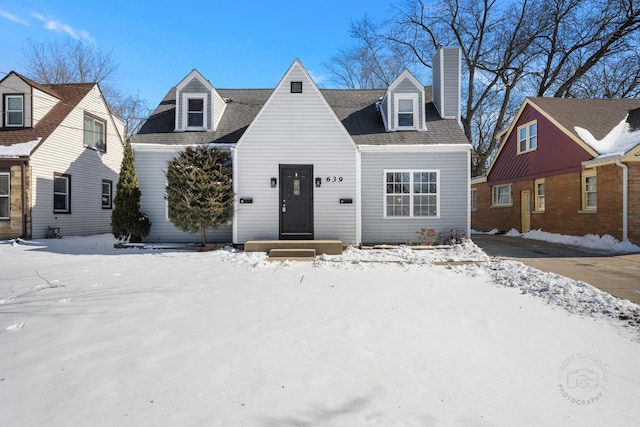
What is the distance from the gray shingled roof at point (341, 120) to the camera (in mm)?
10672

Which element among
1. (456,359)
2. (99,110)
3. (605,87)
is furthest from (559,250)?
(99,110)

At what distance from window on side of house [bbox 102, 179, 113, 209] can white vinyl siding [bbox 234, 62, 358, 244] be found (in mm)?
10412

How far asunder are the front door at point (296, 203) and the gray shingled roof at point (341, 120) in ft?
7.54

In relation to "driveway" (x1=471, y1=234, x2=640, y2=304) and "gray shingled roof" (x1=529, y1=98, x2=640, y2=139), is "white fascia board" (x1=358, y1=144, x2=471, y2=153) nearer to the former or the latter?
"driveway" (x1=471, y1=234, x2=640, y2=304)

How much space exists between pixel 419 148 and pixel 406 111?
1.68 meters

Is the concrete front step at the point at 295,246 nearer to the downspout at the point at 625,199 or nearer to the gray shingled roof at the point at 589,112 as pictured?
the downspout at the point at 625,199

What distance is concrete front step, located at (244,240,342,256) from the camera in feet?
29.0

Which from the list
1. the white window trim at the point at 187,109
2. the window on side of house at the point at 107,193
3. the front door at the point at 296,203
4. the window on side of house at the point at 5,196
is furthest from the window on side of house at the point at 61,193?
the front door at the point at 296,203

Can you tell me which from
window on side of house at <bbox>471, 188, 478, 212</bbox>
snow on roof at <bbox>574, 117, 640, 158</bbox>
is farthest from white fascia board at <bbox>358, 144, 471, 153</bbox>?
window on side of house at <bbox>471, 188, 478, 212</bbox>

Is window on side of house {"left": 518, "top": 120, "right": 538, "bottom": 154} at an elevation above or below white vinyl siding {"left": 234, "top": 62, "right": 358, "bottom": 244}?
above

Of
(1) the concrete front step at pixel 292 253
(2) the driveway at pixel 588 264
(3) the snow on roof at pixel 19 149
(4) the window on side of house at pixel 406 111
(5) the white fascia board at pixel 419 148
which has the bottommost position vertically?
(2) the driveway at pixel 588 264

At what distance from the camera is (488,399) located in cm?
241

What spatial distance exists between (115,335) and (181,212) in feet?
20.3

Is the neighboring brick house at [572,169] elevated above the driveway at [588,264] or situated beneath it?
elevated above
